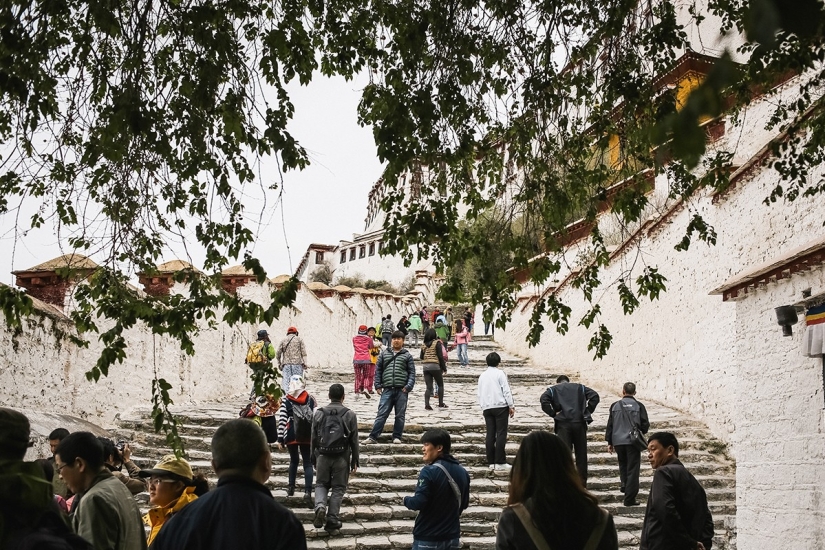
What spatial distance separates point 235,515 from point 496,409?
7924 millimetres

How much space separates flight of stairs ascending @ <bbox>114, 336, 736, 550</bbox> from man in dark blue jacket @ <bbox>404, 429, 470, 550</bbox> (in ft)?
9.71

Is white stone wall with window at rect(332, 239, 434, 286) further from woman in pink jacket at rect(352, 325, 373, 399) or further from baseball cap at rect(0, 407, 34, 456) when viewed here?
baseball cap at rect(0, 407, 34, 456)

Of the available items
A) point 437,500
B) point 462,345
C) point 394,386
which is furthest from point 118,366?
point 462,345

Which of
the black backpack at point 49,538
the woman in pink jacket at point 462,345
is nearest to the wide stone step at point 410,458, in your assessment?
the black backpack at point 49,538

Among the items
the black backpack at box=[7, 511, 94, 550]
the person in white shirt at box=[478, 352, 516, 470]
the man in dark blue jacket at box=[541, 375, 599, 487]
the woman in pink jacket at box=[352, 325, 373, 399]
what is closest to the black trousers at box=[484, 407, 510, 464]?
the person in white shirt at box=[478, 352, 516, 470]

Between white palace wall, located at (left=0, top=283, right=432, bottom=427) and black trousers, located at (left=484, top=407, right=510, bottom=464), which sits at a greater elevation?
white palace wall, located at (left=0, top=283, right=432, bottom=427)

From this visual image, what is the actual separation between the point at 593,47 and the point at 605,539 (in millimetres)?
3980

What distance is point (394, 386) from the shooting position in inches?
456

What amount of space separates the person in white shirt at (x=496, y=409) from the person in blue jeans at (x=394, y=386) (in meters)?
1.33

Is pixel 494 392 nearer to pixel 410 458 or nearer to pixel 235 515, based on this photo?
pixel 410 458

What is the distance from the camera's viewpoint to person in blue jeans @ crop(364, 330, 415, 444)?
11602 millimetres

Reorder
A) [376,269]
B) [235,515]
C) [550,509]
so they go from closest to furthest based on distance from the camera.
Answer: [235,515]
[550,509]
[376,269]

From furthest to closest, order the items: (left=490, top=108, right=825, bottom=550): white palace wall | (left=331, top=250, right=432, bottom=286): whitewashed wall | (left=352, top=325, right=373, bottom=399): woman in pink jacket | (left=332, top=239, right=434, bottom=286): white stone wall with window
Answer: (left=332, top=239, right=434, bottom=286): white stone wall with window
(left=331, top=250, right=432, bottom=286): whitewashed wall
(left=352, top=325, right=373, bottom=399): woman in pink jacket
(left=490, top=108, right=825, bottom=550): white palace wall

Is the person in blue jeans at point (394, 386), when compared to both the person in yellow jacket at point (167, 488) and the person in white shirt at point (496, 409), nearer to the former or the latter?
the person in white shirt at point (496, 409)
